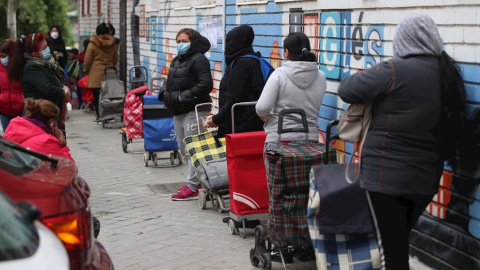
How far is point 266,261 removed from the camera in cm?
663

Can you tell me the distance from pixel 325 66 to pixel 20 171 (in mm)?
4733

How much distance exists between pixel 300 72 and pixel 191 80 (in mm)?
2942

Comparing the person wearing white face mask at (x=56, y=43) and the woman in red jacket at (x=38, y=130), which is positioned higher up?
the person wearing white face mask at (x=56, y=43)

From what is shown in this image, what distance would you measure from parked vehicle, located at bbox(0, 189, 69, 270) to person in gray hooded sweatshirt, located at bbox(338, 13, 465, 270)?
2094mm

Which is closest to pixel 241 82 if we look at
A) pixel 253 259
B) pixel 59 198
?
pixel 253 259

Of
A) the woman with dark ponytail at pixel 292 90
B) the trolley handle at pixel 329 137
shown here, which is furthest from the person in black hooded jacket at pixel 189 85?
the trolley handle at pixel 329 137

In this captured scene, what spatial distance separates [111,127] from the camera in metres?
17.2

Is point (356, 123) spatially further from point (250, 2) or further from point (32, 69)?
point (250, 2)

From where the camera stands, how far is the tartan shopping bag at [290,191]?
624 centimetres

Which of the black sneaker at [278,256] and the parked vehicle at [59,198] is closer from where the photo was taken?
the parked vehicle at [59,198]

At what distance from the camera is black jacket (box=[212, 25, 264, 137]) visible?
25.7ft

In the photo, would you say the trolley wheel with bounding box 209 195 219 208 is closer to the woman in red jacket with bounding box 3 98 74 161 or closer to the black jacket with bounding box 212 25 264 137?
the black jacket with bounding box 212 25 264 137

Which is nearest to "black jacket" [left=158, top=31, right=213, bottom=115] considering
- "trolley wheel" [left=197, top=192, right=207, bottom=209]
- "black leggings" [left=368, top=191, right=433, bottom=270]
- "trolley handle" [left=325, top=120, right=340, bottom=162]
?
"trolley wheel" [left=197, top=192, right=207, bottom=209]

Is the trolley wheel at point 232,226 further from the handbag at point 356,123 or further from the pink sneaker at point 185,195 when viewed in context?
the handbag at point 356,123
